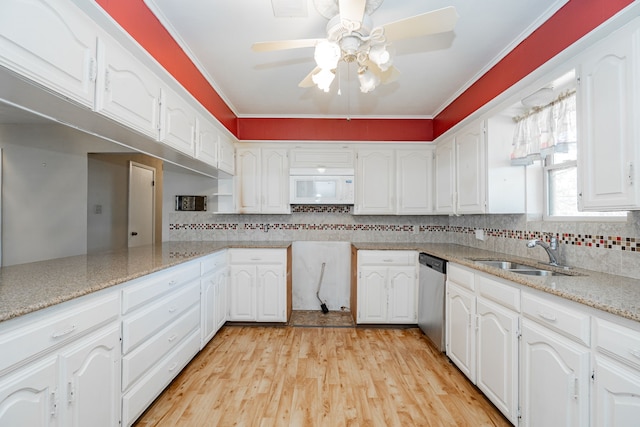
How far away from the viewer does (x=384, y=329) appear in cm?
311

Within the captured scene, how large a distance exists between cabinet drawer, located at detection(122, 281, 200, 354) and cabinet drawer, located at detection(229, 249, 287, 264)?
2.64 ft

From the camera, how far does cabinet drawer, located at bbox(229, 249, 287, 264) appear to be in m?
3.12

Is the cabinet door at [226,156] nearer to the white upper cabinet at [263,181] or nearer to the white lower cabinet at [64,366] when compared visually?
the white upper cabinet at [263,181]

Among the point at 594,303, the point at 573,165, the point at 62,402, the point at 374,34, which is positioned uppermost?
Result: the point at 374,34

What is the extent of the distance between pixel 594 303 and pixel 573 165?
1.37 meters

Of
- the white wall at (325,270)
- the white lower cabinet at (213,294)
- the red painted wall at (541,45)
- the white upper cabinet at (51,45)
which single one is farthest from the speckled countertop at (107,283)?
the white wall at (325,270)

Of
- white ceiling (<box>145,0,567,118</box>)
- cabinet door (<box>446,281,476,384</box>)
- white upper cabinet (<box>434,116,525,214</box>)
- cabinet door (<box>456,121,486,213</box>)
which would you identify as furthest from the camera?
cabinet door (<box>456,121,486,213</box>)

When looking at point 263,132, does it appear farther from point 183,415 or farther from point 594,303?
point 594,303

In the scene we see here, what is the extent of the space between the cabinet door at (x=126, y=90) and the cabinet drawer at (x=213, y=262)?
3.83 ft

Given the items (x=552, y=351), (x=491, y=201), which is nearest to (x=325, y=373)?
(x=552, y=351)

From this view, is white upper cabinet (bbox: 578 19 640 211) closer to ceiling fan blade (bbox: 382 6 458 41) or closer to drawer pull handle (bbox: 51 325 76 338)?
ceiling fan blade (bbox: 382 6 458 41)

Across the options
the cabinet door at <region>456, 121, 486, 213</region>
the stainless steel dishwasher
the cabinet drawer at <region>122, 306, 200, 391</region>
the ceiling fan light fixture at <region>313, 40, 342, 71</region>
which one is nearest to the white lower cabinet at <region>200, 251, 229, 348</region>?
the cabinet drawer at <region>122, 306, 200, 391</region>

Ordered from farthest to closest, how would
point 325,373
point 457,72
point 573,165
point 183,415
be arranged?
point 457,72
point 325,373
point 573,165
point 183,415

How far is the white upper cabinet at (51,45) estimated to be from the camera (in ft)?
3.02
